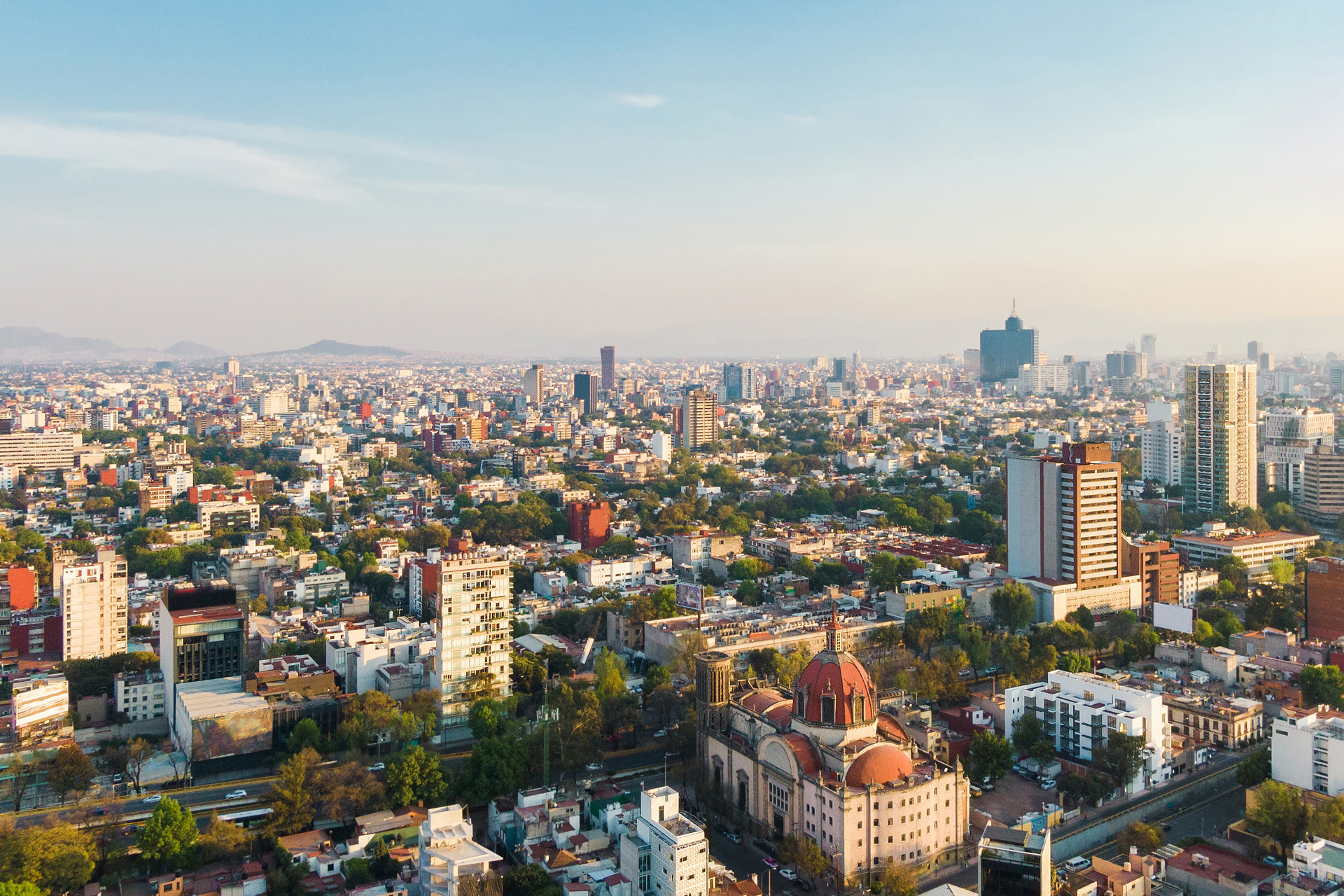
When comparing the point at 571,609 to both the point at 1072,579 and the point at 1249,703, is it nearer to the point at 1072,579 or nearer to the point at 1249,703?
the point at 1072,579

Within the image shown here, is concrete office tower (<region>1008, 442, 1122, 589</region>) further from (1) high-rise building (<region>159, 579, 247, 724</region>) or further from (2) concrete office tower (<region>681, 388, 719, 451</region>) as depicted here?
(2) concrete office tower (<region>681, 388, 719, 451</region>)

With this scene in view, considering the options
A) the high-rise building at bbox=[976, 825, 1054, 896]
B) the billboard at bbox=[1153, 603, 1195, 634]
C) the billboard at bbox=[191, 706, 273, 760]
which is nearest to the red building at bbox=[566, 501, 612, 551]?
the billboard at bbox=[1153, 603, 1195, 634]

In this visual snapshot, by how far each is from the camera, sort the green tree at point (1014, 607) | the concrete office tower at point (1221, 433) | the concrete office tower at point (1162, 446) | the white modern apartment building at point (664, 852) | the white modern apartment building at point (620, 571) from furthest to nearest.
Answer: the concrete office tower at point (1162, 446) → the concrete office tower at point (1221, 433) → the white modern apartment building at point (620, 571) → the green tree at point (1014, 607) → the white modern apartment building at point (664, 852)

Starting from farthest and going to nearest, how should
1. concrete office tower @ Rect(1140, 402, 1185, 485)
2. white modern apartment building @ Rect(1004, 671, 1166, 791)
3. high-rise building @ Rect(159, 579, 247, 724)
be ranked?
concrete office tower @ Rect(1140, 402, 1185, 485) < high-rise building @ Rect(159, 579, 247, 724) < white modern apartment building @ Rect(1004, 671, 1166, 791)

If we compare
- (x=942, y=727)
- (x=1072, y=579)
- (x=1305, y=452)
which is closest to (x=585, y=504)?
(x=1072, y=579)

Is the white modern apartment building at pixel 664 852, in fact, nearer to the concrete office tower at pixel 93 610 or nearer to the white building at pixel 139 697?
the white building at pixel 139 697

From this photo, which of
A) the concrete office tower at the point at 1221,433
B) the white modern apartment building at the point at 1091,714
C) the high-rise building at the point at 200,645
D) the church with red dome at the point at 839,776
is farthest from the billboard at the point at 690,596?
the concrete office tower at the point at 1221,433

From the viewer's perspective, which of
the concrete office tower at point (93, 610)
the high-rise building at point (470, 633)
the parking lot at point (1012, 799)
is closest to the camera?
the parking lot at point (1012, 799)
